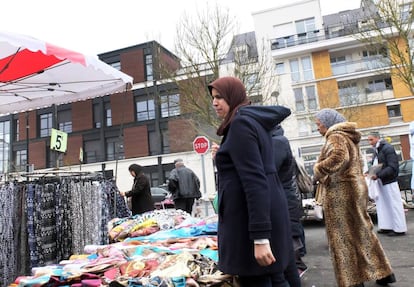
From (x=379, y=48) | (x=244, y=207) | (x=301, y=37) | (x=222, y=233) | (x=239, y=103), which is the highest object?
(x=301, y=37)

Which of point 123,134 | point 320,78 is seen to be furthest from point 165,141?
point 320,78

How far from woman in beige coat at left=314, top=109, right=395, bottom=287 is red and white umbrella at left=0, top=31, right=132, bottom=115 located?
293cm

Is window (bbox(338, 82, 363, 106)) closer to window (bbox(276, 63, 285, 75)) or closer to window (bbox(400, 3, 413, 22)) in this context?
window (bbox(276, 63, 285, 75))

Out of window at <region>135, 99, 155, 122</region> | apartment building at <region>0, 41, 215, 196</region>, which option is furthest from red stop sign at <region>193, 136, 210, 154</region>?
window at <region>135, 99, 155, 122</region>

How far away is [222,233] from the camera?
2.03 m

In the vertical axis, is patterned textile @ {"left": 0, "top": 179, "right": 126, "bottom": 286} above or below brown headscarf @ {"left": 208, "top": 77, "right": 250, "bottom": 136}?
below

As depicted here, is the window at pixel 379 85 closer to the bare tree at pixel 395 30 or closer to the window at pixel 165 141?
the window at pixel 165 141

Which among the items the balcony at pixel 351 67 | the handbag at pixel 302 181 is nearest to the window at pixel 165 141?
the balcony at pixel 351 67

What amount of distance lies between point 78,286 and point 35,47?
94.0 inches

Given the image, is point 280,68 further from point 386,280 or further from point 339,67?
point 386,280

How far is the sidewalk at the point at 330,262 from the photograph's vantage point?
396cm

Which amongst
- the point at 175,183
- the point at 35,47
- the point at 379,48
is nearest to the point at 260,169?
the point at 35,47

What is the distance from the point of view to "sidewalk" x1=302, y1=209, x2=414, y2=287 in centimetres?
396

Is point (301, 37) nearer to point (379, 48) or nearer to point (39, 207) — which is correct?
point (379, 48)
